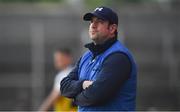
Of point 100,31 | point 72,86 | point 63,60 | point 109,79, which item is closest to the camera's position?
point 109,79

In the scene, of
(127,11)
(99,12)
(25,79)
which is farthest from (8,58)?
(99,12)

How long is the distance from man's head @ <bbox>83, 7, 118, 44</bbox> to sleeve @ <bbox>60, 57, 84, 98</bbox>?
0.43 meters

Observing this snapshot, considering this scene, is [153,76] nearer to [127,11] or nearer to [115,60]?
[127,11]

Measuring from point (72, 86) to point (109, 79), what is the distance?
0.50 metres

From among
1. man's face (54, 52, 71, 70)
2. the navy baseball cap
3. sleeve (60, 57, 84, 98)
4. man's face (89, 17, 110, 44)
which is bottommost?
man's face (54, 52, 71, 70)

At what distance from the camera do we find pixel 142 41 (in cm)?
2355

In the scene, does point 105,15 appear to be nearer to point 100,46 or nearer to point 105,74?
point 100,46

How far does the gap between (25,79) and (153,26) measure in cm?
389

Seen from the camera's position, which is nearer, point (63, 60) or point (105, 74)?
point (105, 74)

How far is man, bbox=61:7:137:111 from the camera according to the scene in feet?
22.8

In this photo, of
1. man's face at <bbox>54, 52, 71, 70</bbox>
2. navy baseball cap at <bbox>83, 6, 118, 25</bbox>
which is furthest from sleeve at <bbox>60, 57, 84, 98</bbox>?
man's face at <bbox>54, 52, 71, 70</bbox>

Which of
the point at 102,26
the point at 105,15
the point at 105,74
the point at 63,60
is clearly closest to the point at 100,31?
the point at 102,26

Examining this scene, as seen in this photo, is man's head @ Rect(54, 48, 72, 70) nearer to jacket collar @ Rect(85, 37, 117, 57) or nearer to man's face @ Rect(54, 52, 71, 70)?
man's face @ Rect(54, 52, 71, 70)

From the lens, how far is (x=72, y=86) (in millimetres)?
7328
